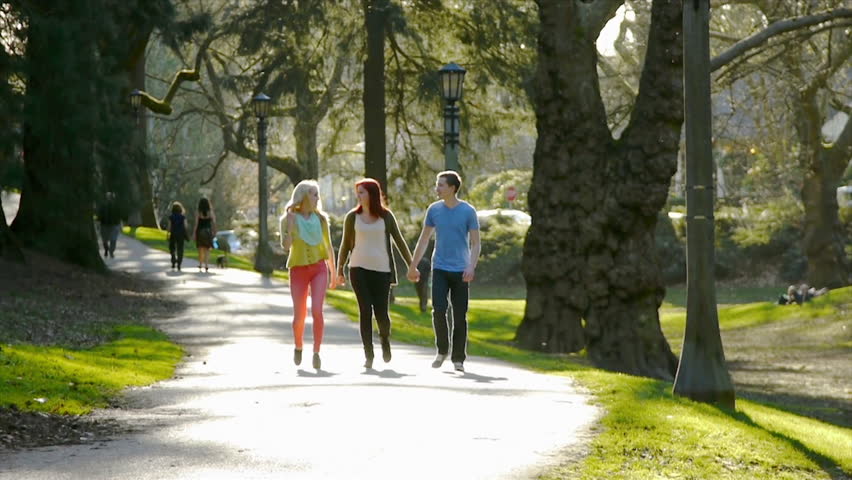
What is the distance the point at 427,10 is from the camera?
1427 inches

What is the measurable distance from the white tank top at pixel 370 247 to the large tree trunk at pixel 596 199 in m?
9.13

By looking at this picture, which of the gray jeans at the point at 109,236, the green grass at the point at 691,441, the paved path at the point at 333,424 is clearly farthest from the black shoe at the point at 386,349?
the gray jeans at the point at 109,236

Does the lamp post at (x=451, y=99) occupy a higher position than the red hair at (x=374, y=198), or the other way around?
the lamp post at (x=451, y=99)

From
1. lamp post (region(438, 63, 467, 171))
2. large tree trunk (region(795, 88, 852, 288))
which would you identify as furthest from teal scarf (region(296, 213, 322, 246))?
large tree trunk (region(795, 88, 852, 288))

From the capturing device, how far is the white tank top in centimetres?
1480

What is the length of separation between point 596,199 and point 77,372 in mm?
11274

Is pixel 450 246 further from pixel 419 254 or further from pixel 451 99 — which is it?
pixel 451 99

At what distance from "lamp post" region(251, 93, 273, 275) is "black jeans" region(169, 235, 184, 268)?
2.40 meters

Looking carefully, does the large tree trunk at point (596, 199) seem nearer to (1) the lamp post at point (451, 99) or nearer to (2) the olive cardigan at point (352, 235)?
(1) the lamp post at point (451, 99)

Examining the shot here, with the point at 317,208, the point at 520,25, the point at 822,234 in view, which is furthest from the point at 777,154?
the point at 317,208

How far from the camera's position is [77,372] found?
598 inches

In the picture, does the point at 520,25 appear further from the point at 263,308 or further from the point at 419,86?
the point at 263,308

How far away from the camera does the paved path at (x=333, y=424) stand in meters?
9.46

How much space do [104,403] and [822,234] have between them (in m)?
31.2
